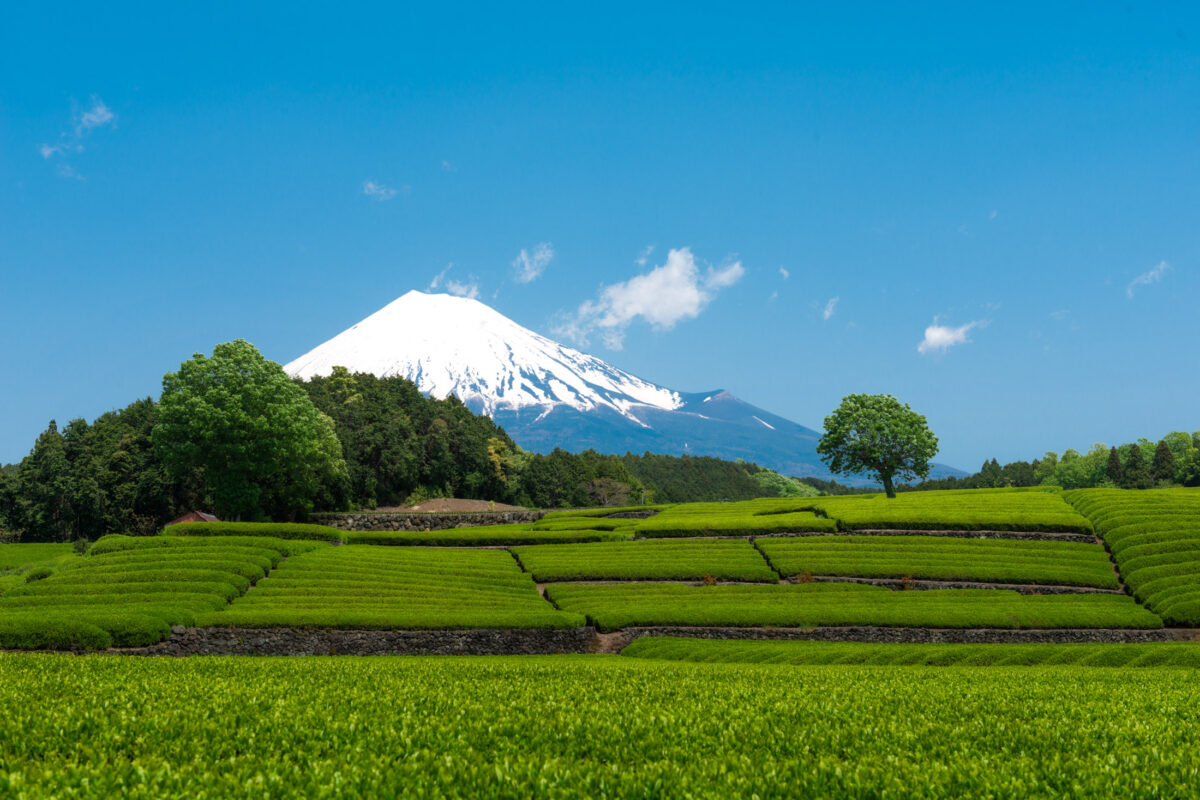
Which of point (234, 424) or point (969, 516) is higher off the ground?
point (234, 424)

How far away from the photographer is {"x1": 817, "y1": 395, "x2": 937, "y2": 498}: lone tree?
72500 mm

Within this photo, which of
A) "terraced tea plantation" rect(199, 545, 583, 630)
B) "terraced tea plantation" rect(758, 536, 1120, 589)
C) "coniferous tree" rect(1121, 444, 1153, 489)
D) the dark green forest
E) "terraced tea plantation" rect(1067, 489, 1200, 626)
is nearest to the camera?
A: "terraced tea plantation" rect(199, 545, 583, 630)

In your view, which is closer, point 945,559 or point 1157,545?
point 1157,545

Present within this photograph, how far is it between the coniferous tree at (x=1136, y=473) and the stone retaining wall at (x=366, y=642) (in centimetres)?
12251

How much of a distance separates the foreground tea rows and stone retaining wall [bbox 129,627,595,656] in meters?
14.8

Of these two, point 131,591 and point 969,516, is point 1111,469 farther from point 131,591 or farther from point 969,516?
point 131,591

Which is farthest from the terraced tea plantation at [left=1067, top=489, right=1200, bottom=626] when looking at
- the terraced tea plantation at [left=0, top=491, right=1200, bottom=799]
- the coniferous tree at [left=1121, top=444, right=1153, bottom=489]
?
the coniferous tree at [left=1121, top=444, right=1153, bottom=489]

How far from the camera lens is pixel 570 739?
9.07 meters

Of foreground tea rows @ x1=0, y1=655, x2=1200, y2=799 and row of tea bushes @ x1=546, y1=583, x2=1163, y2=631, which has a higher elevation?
foreground tea rows @ x1=0, y1=655, x2=1200, y2=799

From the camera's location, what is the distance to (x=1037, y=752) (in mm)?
9008

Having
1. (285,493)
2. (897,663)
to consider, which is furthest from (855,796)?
(285,493)

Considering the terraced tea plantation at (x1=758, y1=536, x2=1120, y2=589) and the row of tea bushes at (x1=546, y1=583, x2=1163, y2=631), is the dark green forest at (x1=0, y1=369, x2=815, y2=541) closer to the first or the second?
the row of tea bushes at (x1=546, y1=583, x2=1163, y2=631)

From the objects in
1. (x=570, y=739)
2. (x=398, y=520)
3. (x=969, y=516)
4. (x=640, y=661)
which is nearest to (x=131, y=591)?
(x=640, y=661)

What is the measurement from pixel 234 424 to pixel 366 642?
34.3 meters
